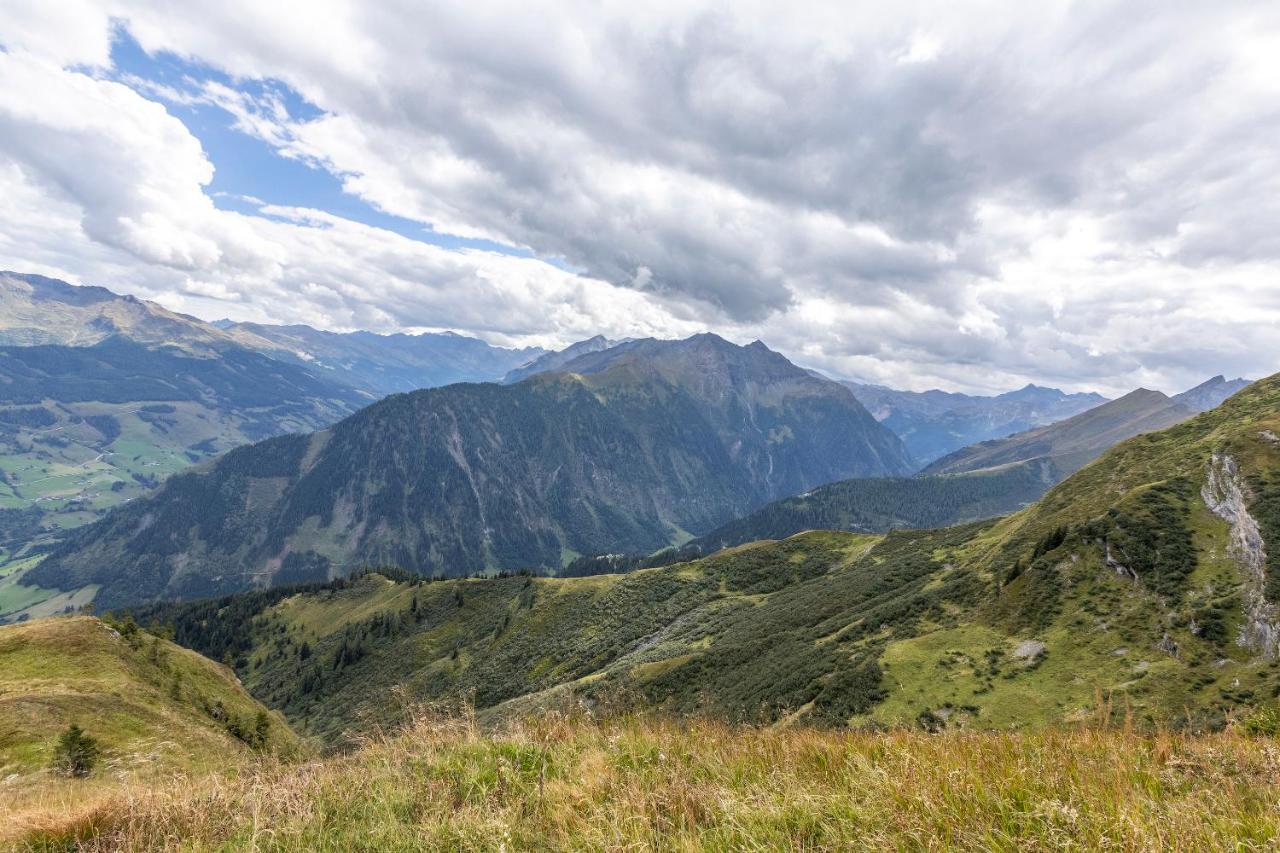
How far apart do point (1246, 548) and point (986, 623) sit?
1713 cm

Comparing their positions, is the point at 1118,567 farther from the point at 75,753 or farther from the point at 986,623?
the point at 75,753

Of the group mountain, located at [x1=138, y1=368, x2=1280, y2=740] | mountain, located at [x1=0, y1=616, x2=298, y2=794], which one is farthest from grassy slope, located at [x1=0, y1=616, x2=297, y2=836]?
mountain, located at [x1=138, y1=368, x2=1280, y2=740]

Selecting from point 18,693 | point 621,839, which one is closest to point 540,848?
point 621,839

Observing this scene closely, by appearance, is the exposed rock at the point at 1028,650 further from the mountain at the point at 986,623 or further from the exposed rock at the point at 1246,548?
the exposed rock at the point at 1246,548

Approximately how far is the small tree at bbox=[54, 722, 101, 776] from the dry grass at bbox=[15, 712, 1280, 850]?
2102cm

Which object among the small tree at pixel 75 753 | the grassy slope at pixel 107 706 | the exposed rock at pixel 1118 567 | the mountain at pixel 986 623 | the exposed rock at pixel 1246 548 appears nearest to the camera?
the small tree at pixel 75 753

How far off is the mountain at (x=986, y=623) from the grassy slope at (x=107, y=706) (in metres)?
9.47

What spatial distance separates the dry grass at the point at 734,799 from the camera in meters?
4.32

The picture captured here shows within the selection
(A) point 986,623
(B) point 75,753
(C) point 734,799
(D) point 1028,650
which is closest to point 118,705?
(B) point 75,753

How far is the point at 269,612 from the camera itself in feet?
598

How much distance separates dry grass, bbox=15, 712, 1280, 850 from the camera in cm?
432

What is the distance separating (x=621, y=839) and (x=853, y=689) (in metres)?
40.0

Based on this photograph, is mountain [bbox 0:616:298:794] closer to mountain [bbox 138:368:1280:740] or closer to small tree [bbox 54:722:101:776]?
small tree [bbox 54:722:101:776]

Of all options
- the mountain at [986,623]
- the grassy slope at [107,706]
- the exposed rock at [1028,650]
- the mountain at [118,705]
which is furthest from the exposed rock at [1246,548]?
the mountain at [118,705]
